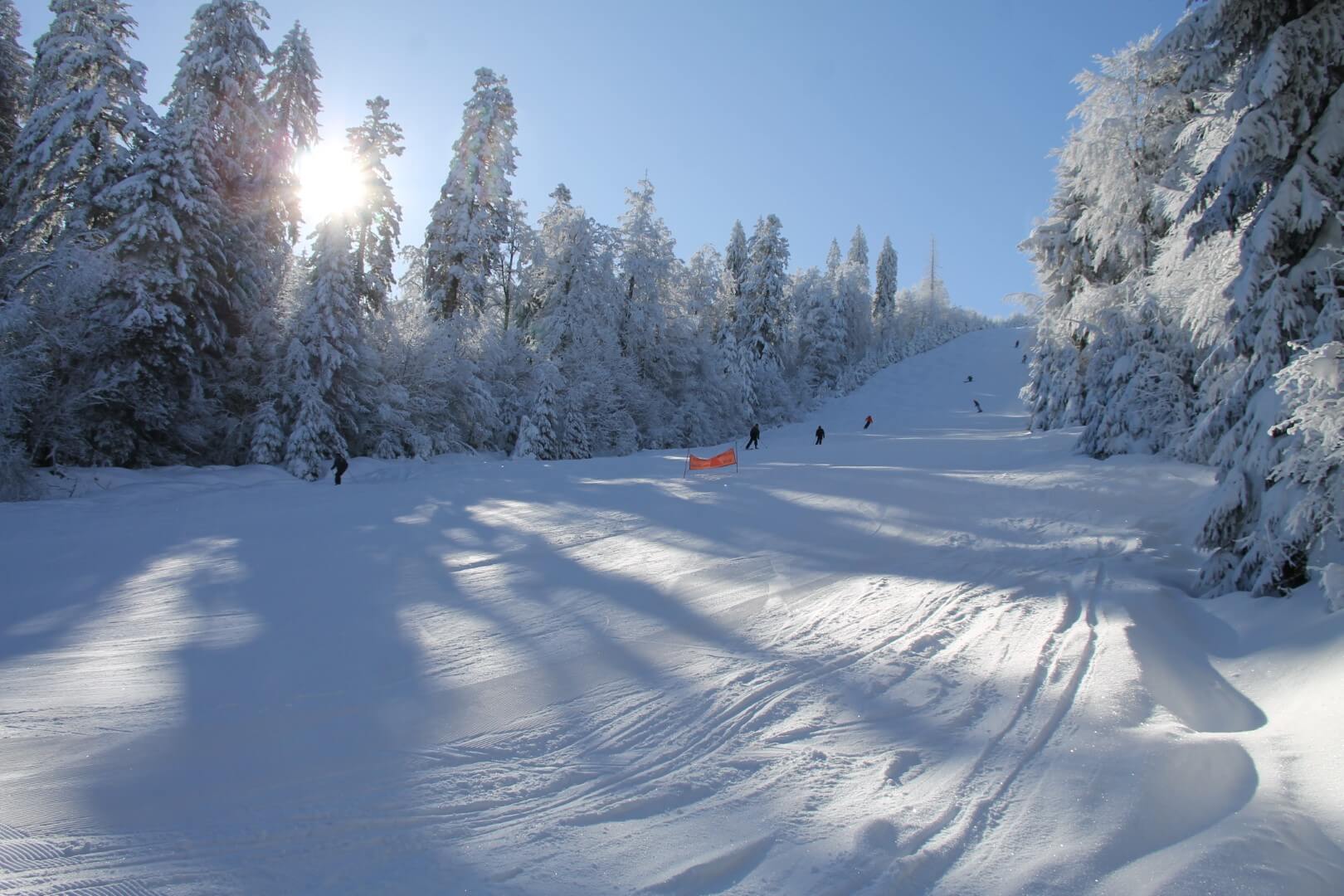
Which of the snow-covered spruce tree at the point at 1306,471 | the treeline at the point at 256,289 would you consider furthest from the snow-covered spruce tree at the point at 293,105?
the snow-covered spruce tree at the point at 1306,471

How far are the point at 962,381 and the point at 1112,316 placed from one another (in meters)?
49.6

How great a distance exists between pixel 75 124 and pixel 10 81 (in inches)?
247

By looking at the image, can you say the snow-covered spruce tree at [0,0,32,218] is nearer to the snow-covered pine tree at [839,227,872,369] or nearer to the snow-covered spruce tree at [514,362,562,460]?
the snow-covered spruce tree at [514,362,562,460]

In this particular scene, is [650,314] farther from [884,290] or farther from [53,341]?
[884,290]

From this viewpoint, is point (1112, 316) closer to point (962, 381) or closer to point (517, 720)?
point (517, 720)

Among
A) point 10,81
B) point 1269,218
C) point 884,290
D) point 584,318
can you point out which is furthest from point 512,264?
point 884,290

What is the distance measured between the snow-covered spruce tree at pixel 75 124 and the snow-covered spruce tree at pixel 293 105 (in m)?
4.80

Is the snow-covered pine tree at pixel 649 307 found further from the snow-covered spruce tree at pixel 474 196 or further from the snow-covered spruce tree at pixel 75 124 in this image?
the snow-covered spruce tree at pixel 75 124

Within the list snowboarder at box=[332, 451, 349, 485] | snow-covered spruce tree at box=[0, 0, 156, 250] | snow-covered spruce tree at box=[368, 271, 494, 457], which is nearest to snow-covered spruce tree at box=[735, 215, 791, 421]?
snow-covered spruce tree at box=[368, 271, 494, 457]

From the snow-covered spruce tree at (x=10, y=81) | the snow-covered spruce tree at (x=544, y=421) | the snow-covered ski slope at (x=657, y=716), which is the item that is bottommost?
the snow-covered ski slope at (x=657, y=716)

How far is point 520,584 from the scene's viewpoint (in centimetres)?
816

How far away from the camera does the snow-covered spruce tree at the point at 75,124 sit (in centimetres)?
1850

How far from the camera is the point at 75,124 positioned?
61.2 feet

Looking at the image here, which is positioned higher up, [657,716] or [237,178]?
[237,178]
